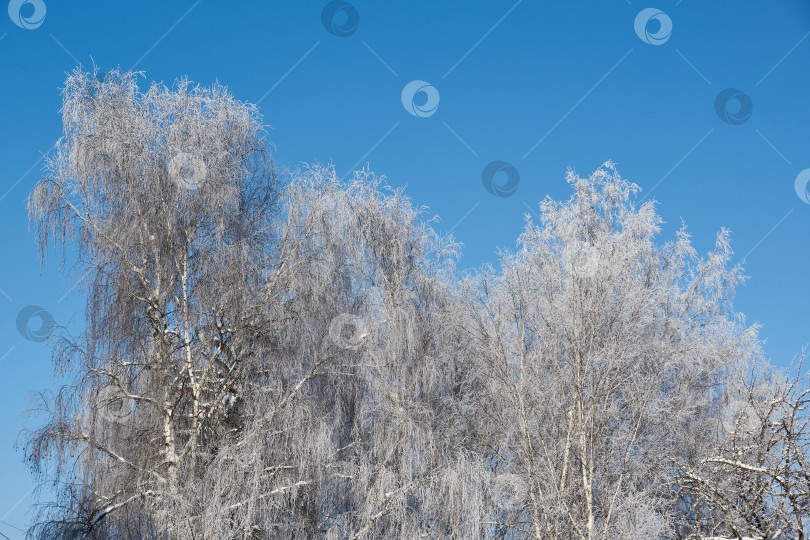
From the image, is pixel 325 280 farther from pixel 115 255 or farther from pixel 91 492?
pixel 91 492

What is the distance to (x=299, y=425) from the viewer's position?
12.4 m

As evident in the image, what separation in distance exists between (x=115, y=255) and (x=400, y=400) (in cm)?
531

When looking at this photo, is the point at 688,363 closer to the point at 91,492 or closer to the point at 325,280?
the point at 325,280

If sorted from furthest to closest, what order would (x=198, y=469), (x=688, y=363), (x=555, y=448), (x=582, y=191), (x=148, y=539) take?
→ (x=582, y=191)
(x=688, y=363)
(x=555, y=448)
(x=198, y=469)
(x=148, y=539)

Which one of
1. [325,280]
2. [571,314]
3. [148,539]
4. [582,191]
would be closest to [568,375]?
[571,314]

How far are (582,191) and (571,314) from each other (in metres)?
5.22

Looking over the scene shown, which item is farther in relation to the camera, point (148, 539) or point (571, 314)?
point (571, 314)

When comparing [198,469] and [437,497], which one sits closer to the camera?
[198,469]

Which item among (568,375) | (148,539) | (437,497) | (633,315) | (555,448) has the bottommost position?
(148,539)

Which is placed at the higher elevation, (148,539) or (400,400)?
(400,400)

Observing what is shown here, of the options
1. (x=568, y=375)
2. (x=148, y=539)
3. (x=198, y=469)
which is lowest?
(x=148, y=539)

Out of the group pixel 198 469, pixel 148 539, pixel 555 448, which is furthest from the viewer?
pixel 555 448

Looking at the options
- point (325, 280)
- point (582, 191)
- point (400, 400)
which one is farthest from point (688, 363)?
point (325, 280)

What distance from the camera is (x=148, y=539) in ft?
35.8
